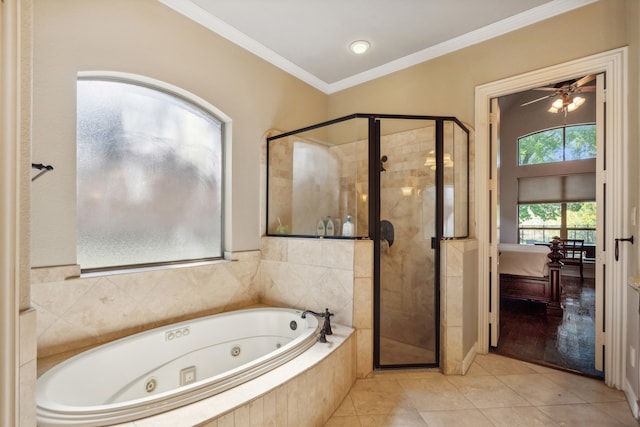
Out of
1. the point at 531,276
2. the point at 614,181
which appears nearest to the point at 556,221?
the point at 531,276

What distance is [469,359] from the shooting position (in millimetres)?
2357

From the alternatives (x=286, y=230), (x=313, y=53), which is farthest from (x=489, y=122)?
(x=286, y=230)

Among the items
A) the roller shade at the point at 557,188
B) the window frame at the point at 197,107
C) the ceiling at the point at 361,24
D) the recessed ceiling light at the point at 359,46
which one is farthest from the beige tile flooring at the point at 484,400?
the roller shade at the point at 557,188

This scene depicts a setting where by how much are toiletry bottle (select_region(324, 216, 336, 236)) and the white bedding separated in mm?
2840

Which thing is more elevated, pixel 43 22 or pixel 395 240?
pixel 43 22

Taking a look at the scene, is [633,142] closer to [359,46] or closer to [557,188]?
[359,46]

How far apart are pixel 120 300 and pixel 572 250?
7.88 metres

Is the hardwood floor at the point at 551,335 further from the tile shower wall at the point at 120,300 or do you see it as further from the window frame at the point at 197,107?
the window frame at the point at 197,107

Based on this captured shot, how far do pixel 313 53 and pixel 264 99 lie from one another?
689mm

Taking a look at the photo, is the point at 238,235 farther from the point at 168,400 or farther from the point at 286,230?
the point at 168,400

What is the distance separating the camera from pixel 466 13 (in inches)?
91.0

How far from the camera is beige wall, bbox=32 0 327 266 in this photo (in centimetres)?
162

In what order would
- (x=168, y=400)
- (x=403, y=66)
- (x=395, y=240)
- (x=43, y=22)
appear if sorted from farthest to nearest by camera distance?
(x=403, y=66), (x=395, y=240), (x=43, y=22), (x=168, y=400)

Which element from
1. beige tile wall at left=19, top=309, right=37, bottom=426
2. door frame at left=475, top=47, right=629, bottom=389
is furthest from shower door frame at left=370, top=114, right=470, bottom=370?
beige tile wall at left=19, top=309, right=37, bottom=426
